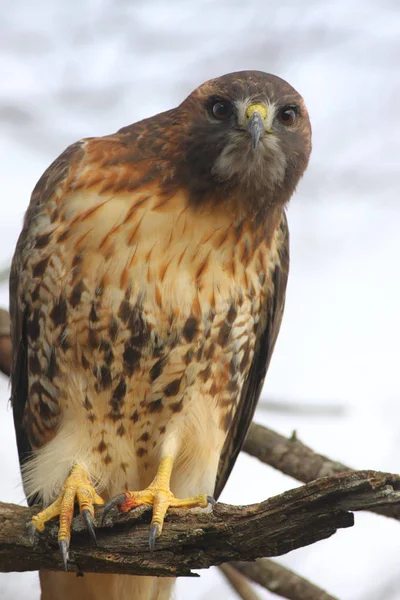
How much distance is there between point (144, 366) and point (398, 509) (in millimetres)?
1500

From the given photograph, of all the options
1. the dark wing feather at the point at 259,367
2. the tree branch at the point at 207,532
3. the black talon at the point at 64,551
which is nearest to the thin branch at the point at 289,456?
the dark wing feather at the point at 259,367

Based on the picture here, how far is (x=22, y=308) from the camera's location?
15.5 feet

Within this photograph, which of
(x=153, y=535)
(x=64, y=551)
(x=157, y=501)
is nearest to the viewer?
(x=153, y=535)

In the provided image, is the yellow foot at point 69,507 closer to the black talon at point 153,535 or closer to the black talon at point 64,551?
the black talon at point 64,551

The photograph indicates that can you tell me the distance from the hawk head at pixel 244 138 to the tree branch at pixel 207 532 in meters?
1.51

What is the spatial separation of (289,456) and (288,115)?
186 centimetres

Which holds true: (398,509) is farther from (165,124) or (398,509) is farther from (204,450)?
(165,124)

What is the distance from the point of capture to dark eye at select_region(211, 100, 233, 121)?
171 inches

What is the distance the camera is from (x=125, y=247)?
4445 millimetres

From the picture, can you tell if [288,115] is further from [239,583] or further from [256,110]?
[239,583]

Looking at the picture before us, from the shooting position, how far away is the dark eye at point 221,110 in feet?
14.3

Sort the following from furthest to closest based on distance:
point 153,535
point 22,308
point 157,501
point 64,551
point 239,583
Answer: point 239,583
point 22,308
point 157,501
point 64,551
point 153,535

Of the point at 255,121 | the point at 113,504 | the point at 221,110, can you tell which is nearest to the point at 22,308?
the point at 113,504

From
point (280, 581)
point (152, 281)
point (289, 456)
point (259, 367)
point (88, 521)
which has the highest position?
point (259, 367)
